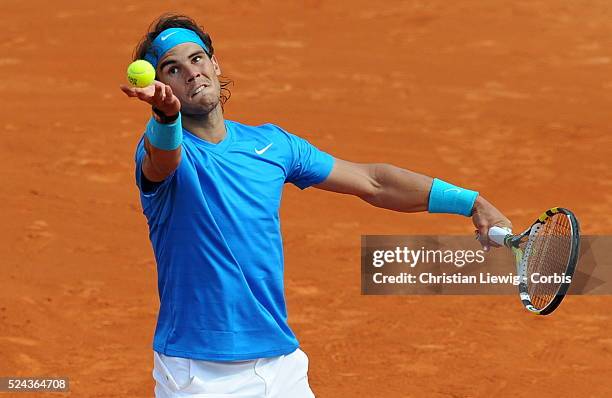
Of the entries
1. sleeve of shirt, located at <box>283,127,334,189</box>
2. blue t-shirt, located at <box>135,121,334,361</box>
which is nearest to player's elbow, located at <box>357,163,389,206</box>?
sleeve of shirt, located at <box>283,127,334,189</box>

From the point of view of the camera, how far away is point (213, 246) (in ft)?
16.8

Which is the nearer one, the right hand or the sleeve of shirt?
the right hand

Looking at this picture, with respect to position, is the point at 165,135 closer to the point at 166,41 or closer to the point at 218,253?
the point at 218,253

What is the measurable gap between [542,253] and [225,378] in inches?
68.8

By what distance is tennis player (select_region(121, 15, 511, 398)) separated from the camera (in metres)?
5.10

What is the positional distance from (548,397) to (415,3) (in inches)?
337

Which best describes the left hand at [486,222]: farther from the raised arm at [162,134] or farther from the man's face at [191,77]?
the raised arm at [162,134]

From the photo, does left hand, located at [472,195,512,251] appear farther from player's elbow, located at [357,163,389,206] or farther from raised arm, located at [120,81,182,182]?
raised arm, located at [120,81,182,182]

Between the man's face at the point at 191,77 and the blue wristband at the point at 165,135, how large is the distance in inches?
16.9

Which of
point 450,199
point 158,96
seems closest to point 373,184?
point 450,199

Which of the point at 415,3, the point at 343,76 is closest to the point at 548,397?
the point at 343,76

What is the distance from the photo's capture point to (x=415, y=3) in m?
16.4

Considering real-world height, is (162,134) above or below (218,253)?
above

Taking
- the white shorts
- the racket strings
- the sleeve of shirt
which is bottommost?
the white shorts
